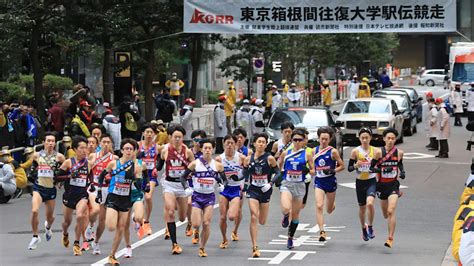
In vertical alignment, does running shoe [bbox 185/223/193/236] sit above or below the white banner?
below

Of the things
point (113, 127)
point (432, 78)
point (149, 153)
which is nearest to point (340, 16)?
point (113, 127)

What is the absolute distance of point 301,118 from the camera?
30000mm

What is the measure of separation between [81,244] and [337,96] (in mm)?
49984

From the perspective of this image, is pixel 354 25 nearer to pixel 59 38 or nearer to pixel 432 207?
pixel 432 207

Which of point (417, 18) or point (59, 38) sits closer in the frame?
point (417, 18)

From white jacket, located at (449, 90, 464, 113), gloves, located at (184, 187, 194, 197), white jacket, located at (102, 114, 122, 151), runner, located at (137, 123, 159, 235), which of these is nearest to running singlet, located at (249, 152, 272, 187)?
gloves, located at (184, 187, 194, 197)

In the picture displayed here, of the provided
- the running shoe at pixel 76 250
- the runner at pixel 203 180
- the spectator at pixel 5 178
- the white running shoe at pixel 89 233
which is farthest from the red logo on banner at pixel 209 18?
the running shoe at pixel 76 250

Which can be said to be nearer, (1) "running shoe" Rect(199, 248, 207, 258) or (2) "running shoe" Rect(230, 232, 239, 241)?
(1) "running shoe" Rect(199, 248, 207, 258)

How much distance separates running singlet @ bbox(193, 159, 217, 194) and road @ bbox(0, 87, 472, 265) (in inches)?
38.2

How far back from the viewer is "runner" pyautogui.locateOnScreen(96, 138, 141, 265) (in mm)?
14422

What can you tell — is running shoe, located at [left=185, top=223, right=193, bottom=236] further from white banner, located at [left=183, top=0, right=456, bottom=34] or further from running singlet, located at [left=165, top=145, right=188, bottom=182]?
white banner, located at [left=183, top=0, right=456, bottom=34]

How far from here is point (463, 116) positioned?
48.3 meters

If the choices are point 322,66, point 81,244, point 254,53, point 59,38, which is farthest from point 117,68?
point 322,66

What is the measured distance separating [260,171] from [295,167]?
2.15 ft
